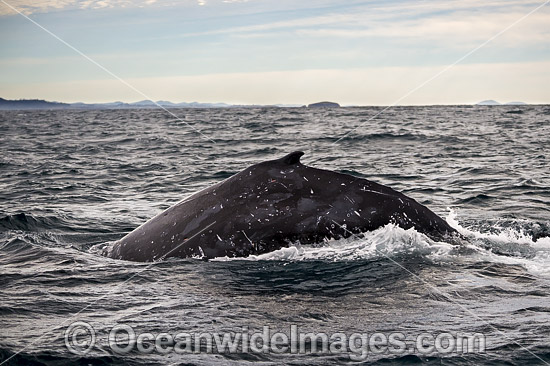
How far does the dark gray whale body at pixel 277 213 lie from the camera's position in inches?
263

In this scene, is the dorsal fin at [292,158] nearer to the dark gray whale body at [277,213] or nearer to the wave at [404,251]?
the dark gray whale body at [277,213]

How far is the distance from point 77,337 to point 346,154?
19.4 meters

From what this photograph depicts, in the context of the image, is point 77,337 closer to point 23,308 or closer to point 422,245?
point 23,308

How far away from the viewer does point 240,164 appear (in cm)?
2027

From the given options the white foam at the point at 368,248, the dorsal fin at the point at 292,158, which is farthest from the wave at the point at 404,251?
the dorsal fin at the point at 292,158

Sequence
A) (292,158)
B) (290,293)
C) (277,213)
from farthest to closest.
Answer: (292,158) → (277,213) → (290,293)

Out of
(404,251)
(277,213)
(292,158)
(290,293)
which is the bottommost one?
(290,293)

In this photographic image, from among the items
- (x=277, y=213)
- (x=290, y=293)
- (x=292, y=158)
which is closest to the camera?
(x=290, y=293)

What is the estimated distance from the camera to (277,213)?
6.72 m

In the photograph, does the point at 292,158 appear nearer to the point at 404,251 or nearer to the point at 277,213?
the point at 277,213

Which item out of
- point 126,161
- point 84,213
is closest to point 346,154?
point 126,161

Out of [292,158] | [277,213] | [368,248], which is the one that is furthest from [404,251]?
[292,158]

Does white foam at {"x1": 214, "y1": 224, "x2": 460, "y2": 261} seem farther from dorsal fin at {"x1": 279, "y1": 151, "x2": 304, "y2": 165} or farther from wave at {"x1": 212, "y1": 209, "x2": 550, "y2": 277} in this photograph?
dorsal fin at {"x1": 279, "y1": 151, "x2": 304, "y2": 165}

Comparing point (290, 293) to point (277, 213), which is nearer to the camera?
point (290, 293)
